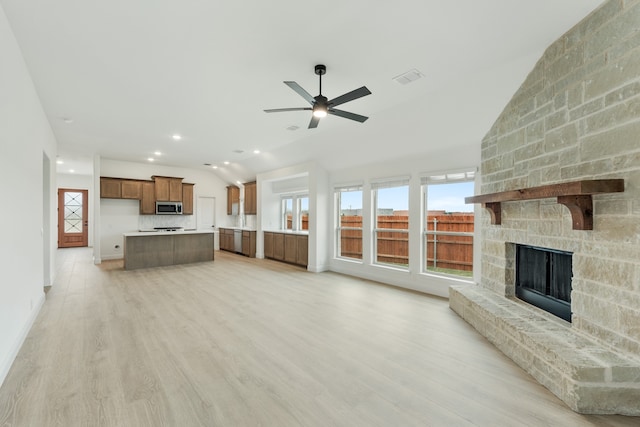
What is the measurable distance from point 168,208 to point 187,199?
672 millimetres

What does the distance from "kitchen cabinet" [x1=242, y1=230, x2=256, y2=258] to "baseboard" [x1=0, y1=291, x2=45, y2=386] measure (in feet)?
17.6

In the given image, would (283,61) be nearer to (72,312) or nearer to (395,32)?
(395,32)

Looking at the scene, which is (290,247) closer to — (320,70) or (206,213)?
(206,213)

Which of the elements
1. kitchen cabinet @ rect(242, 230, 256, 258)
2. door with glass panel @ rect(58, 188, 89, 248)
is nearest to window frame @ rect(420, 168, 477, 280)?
kitchen cabinet @ rect(242, 230, 256, 258)

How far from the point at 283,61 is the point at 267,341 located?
295 centimetres

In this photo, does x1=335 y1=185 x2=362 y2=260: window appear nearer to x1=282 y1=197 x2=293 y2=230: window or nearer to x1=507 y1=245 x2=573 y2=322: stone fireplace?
x1=282 y1=197 x2=293 y2=230: window

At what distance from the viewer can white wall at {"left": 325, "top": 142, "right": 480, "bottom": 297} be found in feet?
15.2

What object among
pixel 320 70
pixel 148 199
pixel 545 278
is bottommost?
pixel 545 278

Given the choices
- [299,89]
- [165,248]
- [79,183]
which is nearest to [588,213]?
[299,89]

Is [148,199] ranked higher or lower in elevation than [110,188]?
lower

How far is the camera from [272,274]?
6500 mm

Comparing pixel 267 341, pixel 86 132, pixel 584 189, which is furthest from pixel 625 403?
pixel 86 132

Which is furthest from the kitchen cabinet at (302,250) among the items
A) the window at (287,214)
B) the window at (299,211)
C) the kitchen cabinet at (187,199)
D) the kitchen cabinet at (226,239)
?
the kitchen cabinet at (187,199)

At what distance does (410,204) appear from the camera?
5266mm
